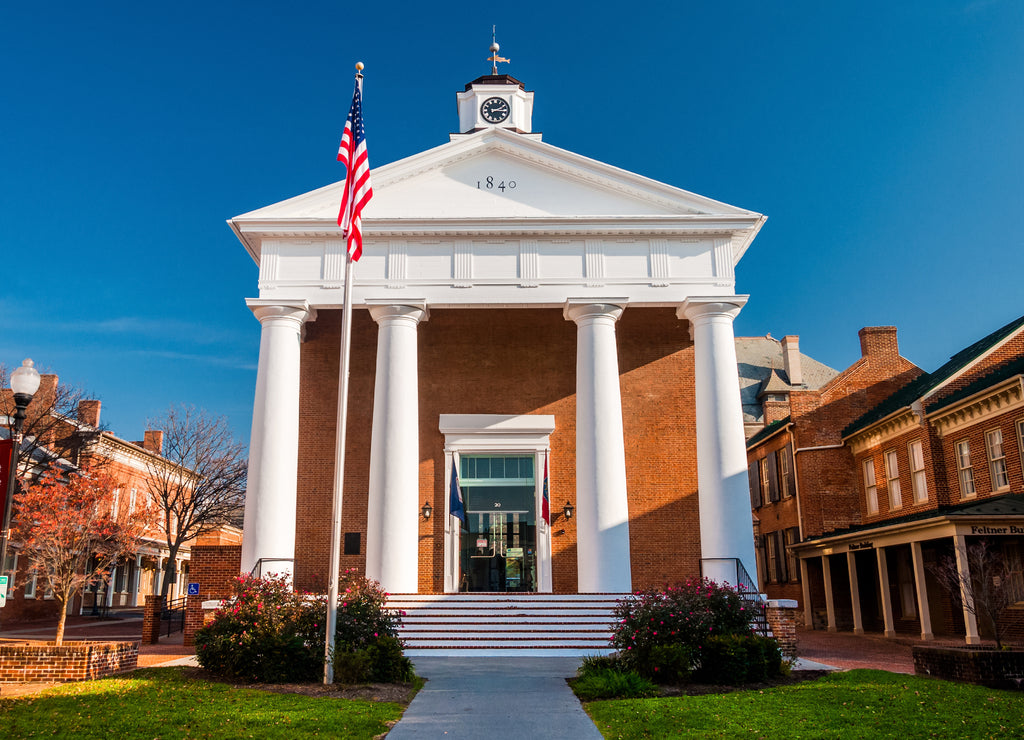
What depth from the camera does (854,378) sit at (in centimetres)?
3312

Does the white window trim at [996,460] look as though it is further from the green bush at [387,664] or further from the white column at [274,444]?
the white column at [274,444]

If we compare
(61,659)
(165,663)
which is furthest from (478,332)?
(61,659)

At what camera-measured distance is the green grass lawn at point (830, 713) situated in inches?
357

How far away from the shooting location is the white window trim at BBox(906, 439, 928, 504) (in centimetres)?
2666

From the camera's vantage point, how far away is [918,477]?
2712 cm

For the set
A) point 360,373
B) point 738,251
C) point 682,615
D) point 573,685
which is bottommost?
point 573,685

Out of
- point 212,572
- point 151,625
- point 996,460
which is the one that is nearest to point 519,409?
point 212,572

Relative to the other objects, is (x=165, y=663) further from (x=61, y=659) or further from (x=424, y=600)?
(x=424, y=600)

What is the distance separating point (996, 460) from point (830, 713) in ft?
54.3

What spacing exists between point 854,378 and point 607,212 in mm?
14574

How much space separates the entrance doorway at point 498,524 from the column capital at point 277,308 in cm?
670

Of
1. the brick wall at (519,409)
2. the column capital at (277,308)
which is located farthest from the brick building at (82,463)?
the column capital at (277,308)

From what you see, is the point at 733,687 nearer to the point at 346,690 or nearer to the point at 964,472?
the point at 346,690

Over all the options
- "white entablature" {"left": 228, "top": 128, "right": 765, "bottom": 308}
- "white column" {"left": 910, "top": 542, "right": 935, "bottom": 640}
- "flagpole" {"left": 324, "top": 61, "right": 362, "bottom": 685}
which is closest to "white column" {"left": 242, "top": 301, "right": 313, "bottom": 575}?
"white entablature" {"left": 228, "top": 128, "right": 765, "bottom": 308}
